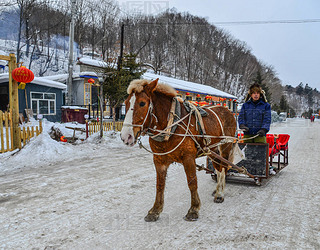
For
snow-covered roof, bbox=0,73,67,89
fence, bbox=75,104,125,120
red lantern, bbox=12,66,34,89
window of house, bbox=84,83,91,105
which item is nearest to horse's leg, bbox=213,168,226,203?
red lantern, bbox=12,66,34,89

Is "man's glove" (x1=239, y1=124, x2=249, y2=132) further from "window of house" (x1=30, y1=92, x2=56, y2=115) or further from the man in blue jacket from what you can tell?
"window of house" (x1=30, y1=92, x2=56, y2=115)

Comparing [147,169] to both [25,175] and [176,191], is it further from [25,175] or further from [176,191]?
[25,175]

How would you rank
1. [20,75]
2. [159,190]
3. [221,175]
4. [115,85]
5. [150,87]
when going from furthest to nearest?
[115,85] < [20,75] < [221,175] < [159,190] < [150,87]

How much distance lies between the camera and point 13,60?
861 cm

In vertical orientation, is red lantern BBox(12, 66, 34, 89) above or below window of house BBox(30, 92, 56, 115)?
above

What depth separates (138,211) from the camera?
3861mm

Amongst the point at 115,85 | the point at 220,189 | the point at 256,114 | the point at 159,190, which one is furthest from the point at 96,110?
the point at 159,190

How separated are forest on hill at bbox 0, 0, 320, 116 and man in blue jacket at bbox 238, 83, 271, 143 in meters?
16.3

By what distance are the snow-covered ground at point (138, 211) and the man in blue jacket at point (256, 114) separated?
4.13ft

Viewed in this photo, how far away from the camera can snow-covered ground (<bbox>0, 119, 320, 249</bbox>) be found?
2969mm

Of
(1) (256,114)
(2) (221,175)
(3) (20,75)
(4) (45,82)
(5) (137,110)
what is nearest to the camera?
(5) (137,110)

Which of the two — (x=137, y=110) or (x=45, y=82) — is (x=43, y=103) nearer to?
(x=45, y=82)

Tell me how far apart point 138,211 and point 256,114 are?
321cm

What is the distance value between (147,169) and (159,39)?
43059mm
